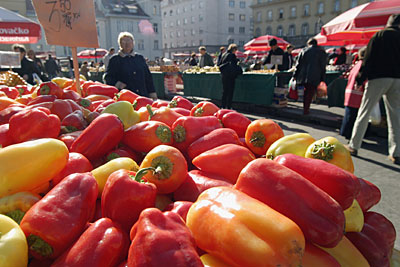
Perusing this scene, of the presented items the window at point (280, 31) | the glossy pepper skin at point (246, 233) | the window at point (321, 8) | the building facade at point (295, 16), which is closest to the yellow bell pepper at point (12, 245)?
the glossy pepper skin at point (246, 233)

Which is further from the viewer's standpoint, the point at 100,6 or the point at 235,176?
the point at 100,6

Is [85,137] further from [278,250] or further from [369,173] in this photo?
[369,173]

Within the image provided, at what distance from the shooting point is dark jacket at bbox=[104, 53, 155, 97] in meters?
4.48

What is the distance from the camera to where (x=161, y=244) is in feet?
2.61

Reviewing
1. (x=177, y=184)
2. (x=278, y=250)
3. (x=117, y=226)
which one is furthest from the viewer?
(x=177, y=184)

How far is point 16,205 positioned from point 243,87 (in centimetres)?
885

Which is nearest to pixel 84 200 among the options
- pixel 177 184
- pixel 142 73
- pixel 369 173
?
pixel 177 184

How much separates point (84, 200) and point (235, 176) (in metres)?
0.72

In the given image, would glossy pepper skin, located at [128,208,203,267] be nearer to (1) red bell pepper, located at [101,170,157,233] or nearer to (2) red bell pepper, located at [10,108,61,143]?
(1) red bell pepper, located at [101,170,157,233]

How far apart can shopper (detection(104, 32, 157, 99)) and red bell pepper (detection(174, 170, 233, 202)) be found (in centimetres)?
336

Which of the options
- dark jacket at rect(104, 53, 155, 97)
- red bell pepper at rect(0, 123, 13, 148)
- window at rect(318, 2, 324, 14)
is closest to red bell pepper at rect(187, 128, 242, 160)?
red bell pepper at rect(0, 123, 13, 148)

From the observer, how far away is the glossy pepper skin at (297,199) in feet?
3.05

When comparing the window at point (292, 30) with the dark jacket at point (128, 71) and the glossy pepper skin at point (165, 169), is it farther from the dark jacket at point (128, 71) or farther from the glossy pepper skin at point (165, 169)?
the glossy pepper skin at point (165, 169)

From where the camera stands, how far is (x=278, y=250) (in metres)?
0.83
